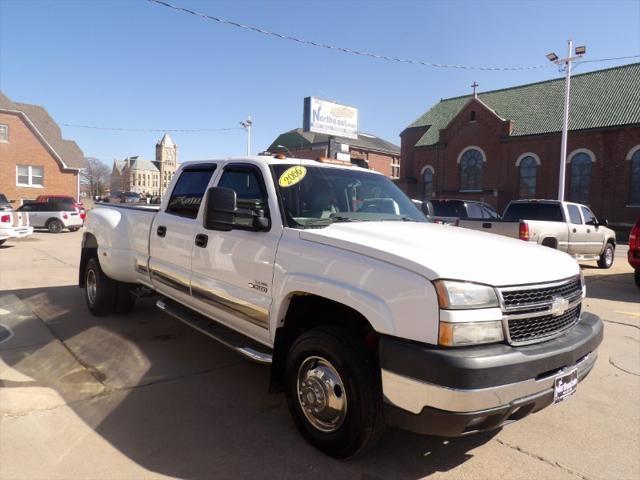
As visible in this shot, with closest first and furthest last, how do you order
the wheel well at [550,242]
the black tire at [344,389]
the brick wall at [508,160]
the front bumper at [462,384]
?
the front bumper at [462,384] → the black tire at [344,389] → the wheel well at [550,242] → the brick wall at [508,160]

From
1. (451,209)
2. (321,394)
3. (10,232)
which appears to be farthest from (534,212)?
(10,232)

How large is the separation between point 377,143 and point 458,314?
72.5 metres

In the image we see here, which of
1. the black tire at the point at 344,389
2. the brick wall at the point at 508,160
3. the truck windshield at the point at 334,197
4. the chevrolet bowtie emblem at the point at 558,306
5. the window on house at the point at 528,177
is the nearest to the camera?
the black tire at the point at 344,389

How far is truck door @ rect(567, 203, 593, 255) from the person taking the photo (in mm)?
11945

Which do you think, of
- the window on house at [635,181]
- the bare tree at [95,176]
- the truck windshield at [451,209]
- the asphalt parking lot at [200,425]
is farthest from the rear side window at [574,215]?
the bare tree at [95,176]

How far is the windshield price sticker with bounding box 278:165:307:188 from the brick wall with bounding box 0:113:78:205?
119ft

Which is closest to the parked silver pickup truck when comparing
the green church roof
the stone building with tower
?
the green church roof

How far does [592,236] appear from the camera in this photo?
41.7ft

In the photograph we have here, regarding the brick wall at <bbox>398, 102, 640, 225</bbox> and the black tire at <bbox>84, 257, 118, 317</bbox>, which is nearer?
the black tire at <bbox>84, 257, 118, 317</bbox>

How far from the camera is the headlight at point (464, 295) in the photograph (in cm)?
243

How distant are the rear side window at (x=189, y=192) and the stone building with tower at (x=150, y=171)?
11125 cm

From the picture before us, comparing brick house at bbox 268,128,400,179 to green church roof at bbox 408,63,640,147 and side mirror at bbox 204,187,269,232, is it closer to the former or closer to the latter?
green church roof at bbox 408,63,640,147

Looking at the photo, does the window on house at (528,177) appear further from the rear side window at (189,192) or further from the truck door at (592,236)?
the rear side window at (189,192)

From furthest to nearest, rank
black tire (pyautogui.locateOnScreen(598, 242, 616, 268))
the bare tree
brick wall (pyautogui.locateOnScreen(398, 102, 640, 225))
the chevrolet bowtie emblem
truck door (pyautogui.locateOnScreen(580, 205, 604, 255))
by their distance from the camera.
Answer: the bare tree → brick wall (pyautogui.locateOnScreen(398, 102, 640, 225)) → black tire (pyautogui.locateOnScreen(598, 242, 616, 268)) → truck door (pyautogui.locateOnScreen(580, 205, 604, 255)) → the chevrolet bowtie emblem
